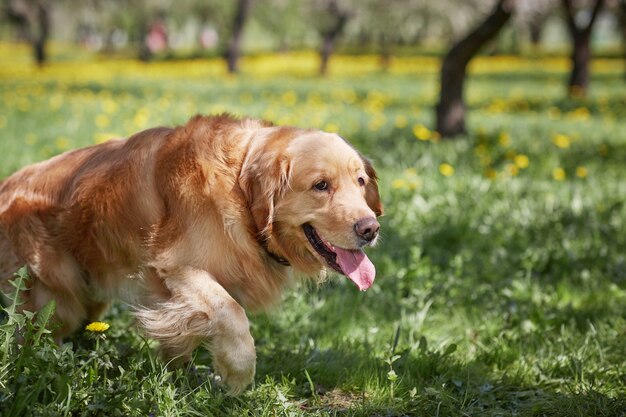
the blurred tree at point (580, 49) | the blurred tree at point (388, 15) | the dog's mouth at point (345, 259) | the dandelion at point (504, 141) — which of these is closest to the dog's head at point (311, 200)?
the dog's mouth at point (345, 259)

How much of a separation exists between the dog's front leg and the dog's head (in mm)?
347

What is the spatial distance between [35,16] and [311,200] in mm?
34137

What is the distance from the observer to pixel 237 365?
2.68 metres

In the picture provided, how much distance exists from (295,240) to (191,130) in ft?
2.19

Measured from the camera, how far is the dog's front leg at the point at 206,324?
2.70 metres

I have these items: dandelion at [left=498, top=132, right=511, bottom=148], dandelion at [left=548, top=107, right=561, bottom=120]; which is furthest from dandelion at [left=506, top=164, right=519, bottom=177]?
dandelion at [left=548, top=107, right=561, bottom=120]

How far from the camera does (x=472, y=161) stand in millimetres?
7727

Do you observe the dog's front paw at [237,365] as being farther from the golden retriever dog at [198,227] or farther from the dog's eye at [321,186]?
the dog's eye at [321,186]

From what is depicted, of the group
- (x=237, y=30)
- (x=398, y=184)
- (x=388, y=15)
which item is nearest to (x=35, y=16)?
(x=237, y=30)

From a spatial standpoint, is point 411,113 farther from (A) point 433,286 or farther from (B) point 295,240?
(B) point 295,240

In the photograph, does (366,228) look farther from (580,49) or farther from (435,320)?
(580,49)

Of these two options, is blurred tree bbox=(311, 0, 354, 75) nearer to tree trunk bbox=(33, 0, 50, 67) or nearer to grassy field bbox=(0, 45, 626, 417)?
tree trunk bbox=(33, 0, 50, 67)

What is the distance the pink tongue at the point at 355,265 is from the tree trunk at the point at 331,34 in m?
27.0

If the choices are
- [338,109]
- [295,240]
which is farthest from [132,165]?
[338,109]
